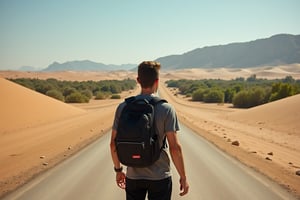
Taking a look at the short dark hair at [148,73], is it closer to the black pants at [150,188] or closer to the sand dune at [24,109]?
the black pants at [150,188]

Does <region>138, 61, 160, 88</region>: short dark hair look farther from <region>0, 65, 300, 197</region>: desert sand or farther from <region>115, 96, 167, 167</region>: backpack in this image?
<region>0, 65, 300, 197</region>: desert sand

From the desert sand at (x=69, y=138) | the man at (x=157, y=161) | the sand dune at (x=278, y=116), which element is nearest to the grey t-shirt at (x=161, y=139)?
the man at (x=157, y=161)

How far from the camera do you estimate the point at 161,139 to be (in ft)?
12.9

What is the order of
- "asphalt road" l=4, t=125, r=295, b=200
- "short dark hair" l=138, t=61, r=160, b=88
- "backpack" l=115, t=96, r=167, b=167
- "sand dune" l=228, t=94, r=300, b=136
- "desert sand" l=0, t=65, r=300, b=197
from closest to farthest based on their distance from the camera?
"backpack" l=115, t=96, r=167, b=167
"short dark hair" l=138, t=61, r=160, b=88
"asphalt road" l=4, t=125, r=295, b=200
"desert sand" l=0, t=65, r=300, b=197
"sand dune" l=228, t=94, r=300, b=136

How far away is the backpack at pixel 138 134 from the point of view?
12.3 ft

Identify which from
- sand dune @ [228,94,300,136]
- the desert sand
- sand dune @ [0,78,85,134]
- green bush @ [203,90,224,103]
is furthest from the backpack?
green bush @ [203,90,224,103]

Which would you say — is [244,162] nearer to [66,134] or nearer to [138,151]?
[138,151]

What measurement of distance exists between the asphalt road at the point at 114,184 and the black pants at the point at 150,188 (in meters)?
3.77

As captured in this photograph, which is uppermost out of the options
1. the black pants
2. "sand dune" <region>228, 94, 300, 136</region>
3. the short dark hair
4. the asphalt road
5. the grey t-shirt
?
the short dark hair

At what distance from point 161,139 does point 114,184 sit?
533 cm

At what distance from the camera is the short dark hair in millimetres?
3871

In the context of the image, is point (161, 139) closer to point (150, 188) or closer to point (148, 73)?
point (150, 188)

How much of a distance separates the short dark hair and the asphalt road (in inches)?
167

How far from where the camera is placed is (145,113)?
3.79m
